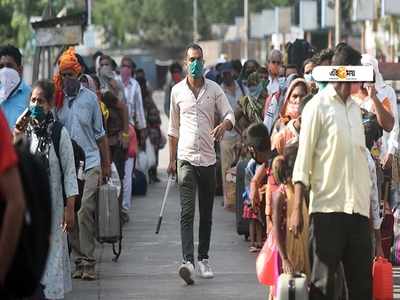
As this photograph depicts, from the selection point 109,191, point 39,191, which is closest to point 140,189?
point 109,191

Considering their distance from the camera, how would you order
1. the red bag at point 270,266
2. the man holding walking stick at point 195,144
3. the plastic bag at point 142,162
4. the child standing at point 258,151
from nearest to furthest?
1. the red bag at point 270,266
2. the child standing at point 258,151
3. the man holding walking stick at point 195,144
4. the plastic bag at point 142,162

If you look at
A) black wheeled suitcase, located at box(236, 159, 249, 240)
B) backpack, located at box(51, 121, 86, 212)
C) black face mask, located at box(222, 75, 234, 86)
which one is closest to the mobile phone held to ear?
backpack, located at box(51, 121, 86, 212)

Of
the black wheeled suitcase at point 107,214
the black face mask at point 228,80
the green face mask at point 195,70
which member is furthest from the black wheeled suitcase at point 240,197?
the black face mask at point 228,80

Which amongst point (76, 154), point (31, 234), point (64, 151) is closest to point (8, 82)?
point (76, 154)

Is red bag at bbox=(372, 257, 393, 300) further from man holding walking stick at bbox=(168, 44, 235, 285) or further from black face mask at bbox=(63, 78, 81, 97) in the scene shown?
black face mask at bbox=(63, 78, 81, 97)

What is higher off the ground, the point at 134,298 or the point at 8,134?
the point at 8,134

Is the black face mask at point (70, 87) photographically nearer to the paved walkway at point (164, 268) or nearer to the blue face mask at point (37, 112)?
the paved walkway at point (164, 268)

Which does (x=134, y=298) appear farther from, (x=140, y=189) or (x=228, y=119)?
(x=140, y=189)

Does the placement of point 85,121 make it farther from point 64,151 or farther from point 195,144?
point 64,151

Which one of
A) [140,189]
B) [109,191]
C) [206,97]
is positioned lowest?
[140,189]

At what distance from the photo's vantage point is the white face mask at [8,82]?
12383mm

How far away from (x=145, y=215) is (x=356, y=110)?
954 centimetres

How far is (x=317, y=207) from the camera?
888cm

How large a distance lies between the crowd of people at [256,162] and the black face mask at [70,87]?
0.01 meters
